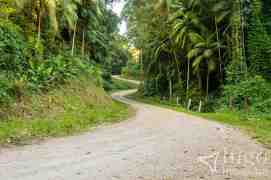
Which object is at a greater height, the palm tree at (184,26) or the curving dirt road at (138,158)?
the palm tree at (184,26)

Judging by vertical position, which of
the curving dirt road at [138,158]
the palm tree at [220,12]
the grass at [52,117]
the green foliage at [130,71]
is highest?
the palm tree at [220,12]

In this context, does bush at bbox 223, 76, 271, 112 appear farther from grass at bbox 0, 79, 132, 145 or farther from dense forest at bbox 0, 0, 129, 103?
dense forest at bbox 0, 0, 129, 103

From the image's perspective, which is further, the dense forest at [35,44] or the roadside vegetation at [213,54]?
the roadside vegetation at [213,54]

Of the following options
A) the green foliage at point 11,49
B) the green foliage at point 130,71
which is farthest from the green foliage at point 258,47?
the green foliage at point 130,71

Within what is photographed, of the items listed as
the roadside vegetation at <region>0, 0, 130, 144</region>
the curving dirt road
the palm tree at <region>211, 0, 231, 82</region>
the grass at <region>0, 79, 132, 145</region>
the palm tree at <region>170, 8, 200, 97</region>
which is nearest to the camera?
the curving dirt road

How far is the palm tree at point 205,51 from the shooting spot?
2075 centimetres

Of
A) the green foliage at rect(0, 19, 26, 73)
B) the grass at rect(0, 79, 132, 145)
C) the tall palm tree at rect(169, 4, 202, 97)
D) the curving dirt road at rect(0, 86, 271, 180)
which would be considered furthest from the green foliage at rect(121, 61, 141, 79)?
the curving dirt road at rect(0, 86, 271, 180)

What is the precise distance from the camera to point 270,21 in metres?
19.0

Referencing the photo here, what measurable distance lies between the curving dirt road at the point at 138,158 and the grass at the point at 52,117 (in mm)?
936

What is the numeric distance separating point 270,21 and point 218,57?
4347 mm

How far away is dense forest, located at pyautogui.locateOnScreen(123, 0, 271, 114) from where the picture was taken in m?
18.0

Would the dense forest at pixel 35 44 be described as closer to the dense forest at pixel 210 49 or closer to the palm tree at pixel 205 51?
the dense forest at pixel 210 49

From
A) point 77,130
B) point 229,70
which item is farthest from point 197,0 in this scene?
point 77,130

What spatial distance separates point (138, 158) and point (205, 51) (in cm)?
1668
